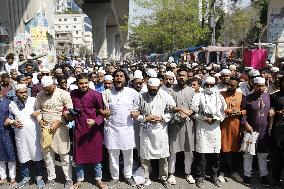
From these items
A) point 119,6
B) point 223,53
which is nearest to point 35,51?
point 223,53

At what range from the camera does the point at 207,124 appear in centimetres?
597

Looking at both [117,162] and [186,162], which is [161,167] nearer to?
[186,162]

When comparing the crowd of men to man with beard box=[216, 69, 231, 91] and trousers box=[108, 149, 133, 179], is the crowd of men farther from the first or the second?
man with beard box=[216, 69, 231, 91]

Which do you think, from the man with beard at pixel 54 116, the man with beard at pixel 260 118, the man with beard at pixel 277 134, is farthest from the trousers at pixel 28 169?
the man with beard at pixel 277 134

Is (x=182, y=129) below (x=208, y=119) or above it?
below

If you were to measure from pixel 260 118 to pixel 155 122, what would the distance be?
1.69 metres

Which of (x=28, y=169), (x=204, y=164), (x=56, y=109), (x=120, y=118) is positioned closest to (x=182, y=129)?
(x=204, y=164)

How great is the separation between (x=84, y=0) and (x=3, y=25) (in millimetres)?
18405

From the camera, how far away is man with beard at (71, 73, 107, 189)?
5.86m

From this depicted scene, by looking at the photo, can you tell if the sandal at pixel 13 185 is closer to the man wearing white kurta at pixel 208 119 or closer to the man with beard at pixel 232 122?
the man wearing white kurta at pixel 208 119

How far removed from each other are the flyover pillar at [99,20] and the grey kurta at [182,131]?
31.0m

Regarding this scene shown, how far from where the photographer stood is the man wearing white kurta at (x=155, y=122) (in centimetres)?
588

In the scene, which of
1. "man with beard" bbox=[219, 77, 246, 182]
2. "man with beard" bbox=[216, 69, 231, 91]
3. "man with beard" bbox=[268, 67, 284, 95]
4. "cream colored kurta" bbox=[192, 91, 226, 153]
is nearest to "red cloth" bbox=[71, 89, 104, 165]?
"cream colored kurta" bbox=[192, 91, 226, 153]

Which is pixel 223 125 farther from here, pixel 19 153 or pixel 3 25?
pixel 3 25
